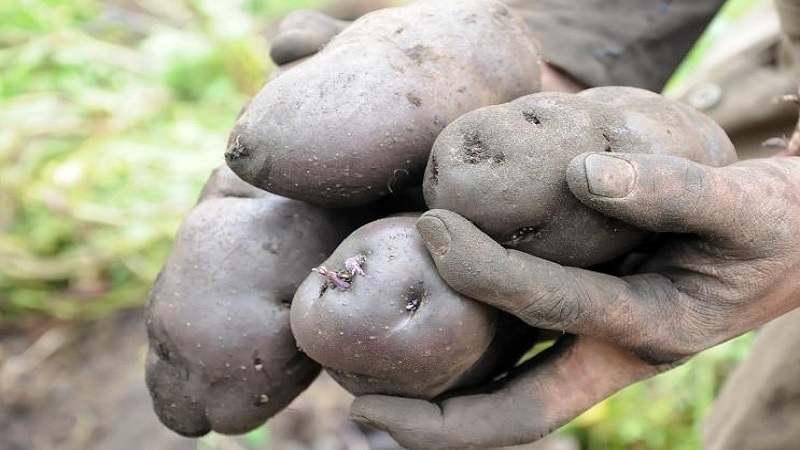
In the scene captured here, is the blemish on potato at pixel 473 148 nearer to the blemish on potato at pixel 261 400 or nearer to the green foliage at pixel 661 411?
the blemish on potato at pixel 261 400

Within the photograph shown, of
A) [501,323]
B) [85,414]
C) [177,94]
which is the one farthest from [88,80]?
[501,323]

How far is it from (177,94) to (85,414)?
4.68 ft

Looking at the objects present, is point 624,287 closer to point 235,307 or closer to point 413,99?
point 413,99

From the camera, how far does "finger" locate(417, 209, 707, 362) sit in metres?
0.90

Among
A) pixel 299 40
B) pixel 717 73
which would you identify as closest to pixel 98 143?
pixel 299 40

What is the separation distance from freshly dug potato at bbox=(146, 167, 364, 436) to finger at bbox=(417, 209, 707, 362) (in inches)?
10.6

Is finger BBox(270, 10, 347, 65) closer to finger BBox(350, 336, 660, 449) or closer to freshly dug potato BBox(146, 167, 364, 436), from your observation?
freshly dug potato BBox(146, 167, 364, 436)

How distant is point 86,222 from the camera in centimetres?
284

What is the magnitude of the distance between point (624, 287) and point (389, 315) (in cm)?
29

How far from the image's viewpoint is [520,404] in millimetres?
1059

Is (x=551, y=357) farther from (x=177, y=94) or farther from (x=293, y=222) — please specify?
(x=177, y=94)

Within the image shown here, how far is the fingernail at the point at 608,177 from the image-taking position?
0.90m

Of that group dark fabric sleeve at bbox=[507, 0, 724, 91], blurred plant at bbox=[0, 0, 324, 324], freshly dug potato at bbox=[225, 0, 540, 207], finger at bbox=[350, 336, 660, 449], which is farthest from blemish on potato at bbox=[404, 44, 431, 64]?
blurred plant at bbox=[0, 0, 324, 324]

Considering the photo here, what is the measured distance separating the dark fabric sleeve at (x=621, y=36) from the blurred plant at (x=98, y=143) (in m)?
1.56
